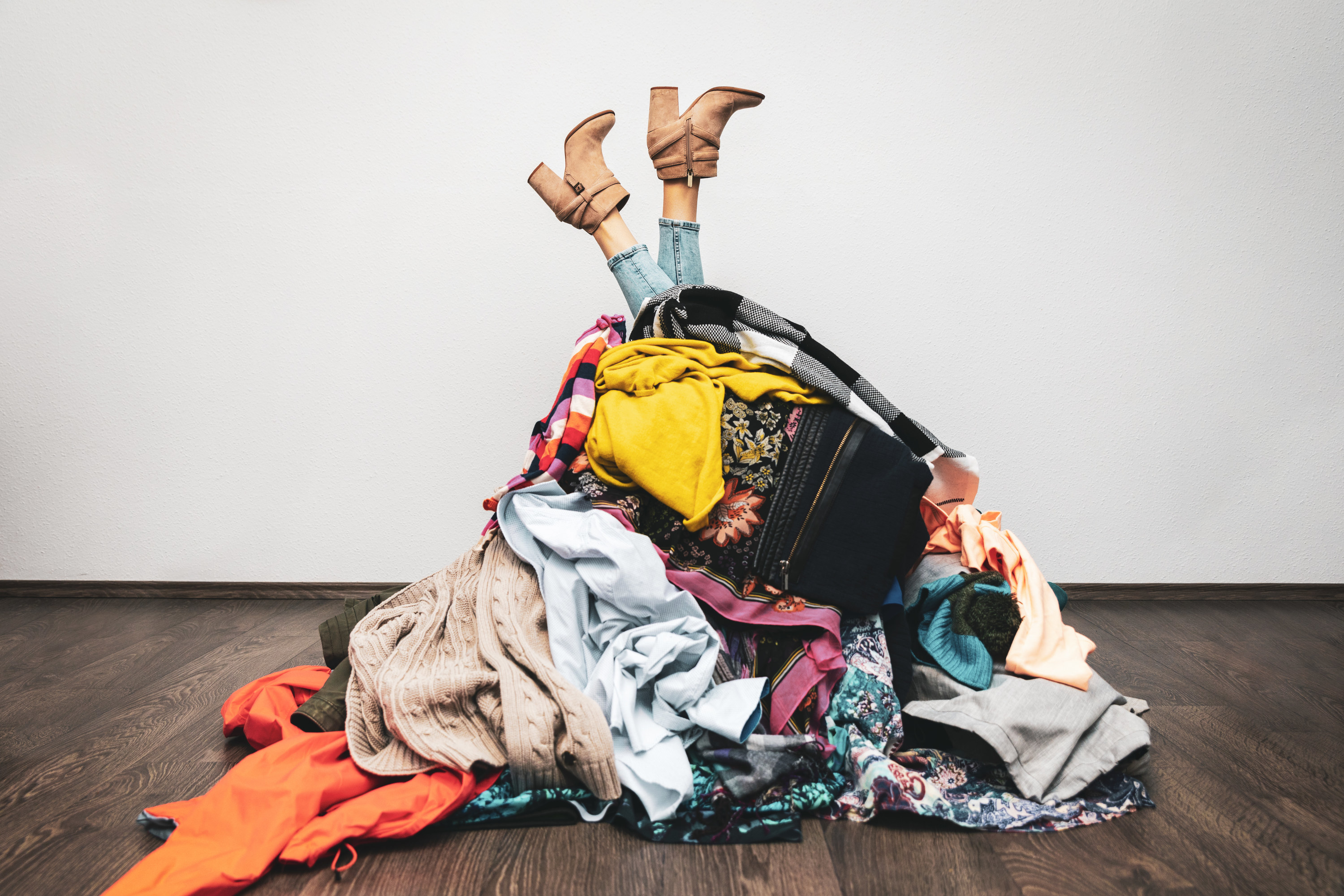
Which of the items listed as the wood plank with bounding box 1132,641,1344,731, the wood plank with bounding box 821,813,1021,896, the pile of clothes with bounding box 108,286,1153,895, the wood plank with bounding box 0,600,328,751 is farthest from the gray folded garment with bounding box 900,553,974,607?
the wood plank with bounding box 0,600,328,751

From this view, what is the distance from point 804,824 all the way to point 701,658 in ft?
0.91

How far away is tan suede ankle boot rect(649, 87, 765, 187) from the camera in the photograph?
5.18ft

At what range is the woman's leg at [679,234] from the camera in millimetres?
1636

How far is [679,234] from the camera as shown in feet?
5.42

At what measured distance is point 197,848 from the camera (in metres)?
0.89

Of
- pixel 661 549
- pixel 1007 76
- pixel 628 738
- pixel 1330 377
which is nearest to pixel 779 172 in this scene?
pixel 1007 76

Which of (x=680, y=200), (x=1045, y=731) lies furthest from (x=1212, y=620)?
(x=680, y=200)

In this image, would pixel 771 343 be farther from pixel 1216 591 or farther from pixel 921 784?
pixel 1216 591

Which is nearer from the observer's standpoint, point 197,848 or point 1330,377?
point 197,848

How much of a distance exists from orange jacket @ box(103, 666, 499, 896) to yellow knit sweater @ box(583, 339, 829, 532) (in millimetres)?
526

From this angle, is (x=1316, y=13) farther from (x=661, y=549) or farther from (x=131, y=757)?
(x=131, y=757)

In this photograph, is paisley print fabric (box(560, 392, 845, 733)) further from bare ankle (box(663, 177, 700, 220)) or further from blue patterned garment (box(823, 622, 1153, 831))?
bare ankle (box(663, 177, 700, 220))

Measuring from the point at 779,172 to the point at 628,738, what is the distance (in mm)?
1571

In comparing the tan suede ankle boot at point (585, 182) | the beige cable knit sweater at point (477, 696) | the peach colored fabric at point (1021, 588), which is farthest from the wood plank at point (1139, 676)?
the tan suede ankle boot at point (585, 182)
